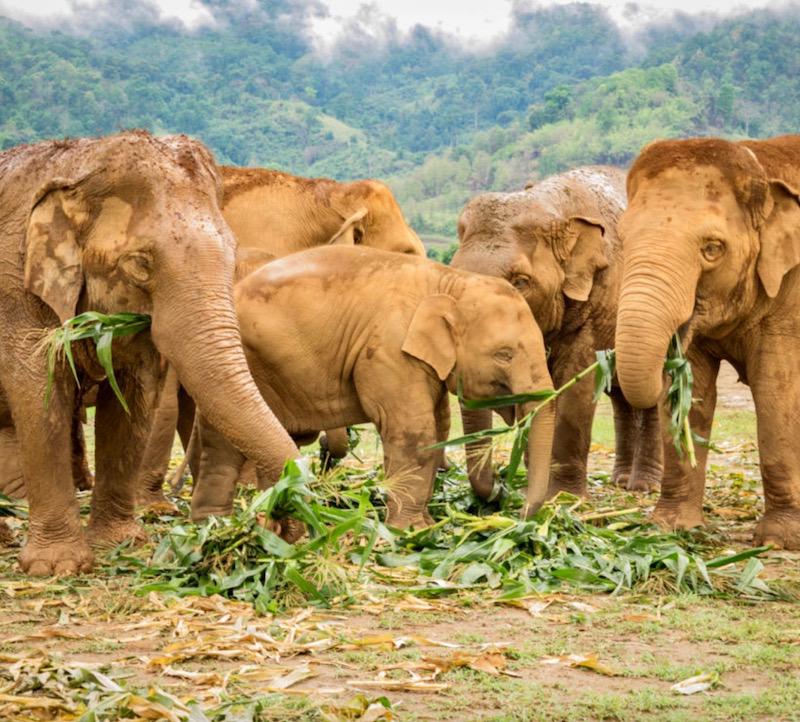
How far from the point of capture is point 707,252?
27.1 ft

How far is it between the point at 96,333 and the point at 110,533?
166cm

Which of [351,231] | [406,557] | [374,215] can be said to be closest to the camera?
[406,557]

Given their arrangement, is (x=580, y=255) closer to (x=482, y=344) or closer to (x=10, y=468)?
(x=482, y=344)

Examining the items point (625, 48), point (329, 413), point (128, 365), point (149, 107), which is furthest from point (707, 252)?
point (625, 48)

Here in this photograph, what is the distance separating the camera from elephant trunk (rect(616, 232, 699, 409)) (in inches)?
308

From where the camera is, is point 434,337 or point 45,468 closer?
point 45,468

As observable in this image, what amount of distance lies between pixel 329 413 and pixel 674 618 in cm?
312

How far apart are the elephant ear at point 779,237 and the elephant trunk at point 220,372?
3.22 metres

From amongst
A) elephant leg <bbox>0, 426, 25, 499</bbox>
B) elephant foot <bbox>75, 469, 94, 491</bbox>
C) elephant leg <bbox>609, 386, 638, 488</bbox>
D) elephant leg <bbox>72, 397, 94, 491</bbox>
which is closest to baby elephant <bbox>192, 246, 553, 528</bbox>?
elephant leg <bbox>72, 397, 94, 491</bbox>

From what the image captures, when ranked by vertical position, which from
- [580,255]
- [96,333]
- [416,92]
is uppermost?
[416,92]

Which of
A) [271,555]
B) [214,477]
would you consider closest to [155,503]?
[214,477]

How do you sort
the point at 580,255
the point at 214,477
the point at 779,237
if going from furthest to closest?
1. the point at 580,255
2. the point at 214,477
3. the point at 779,237

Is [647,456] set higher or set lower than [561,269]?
lower

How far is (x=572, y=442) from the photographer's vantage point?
10297 mm
